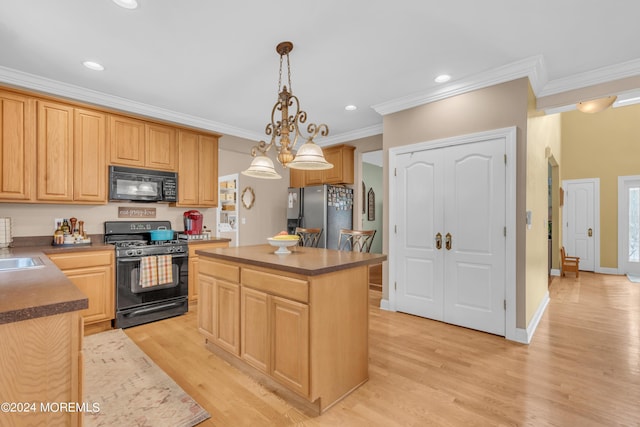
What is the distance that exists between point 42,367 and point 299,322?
117cm

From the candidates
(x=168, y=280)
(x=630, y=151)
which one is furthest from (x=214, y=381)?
(x=630, y=151)

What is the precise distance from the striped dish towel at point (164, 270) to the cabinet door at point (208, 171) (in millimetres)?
1044

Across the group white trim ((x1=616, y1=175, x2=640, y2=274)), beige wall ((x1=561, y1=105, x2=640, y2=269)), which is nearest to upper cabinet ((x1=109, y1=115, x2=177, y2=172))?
beige wall ((x1=561, y1=105, x2=640, y2=269))

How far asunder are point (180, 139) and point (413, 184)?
3166 mm

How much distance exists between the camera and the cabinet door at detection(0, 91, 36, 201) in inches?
114

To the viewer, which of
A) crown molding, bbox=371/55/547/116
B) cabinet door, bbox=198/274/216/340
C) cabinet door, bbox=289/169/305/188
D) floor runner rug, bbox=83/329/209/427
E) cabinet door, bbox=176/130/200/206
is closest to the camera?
floor runner rug, bbox=83/329/209/427

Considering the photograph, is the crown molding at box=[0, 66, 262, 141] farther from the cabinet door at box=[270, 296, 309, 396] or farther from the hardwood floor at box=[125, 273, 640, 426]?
the cabinet door at box=[270, 296, 309, 396]

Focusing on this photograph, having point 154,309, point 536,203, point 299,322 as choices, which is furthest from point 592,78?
point 154,309

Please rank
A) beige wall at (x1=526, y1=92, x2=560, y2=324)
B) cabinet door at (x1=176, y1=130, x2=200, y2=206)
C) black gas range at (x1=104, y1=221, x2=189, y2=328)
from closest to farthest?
beige wall at (x1=526, y1=92, x2=560, y2=324), black gas range at (x1=104, y1=221, x2=189, y2=328), cabinet door at (x1=176, y1=130, x2=200, y2=206)

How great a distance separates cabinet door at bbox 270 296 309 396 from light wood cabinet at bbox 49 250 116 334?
221 centimetres

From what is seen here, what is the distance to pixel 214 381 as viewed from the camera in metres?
2.23

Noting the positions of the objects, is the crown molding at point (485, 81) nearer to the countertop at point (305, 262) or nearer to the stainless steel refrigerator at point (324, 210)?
the stainless steel refrigerator at point (324, 210)

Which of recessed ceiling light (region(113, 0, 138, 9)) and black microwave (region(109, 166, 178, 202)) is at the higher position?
recessed ceiling light (region(113, 0, 138, 9))

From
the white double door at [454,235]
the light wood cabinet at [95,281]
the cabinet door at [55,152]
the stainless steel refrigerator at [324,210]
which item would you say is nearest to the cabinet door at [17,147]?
the cabinet door at [55,152]
